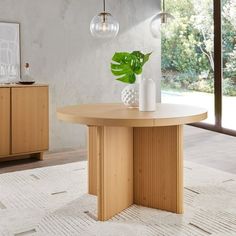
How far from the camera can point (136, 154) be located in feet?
10.0

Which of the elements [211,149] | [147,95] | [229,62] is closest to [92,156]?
[147,95]

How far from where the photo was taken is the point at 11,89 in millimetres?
4402

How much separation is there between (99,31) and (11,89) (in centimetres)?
162

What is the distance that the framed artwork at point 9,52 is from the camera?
4691 millimetres

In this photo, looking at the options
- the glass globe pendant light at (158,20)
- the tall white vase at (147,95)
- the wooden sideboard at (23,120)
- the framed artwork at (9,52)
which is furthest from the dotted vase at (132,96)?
the framed artwork at (9,52)

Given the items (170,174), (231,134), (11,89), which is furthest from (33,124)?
(231,134)

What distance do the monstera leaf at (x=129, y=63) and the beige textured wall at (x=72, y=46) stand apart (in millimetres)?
2063

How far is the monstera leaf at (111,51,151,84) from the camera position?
3100mm

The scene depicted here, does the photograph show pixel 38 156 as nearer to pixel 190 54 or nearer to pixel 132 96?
pixel 132 96

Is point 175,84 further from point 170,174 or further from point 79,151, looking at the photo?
point 170,174

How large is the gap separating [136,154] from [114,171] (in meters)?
0.28

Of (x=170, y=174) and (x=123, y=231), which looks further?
(x=170, y=174)

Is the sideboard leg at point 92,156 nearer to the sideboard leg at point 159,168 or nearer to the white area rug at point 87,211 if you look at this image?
the white area rug at point 87,211

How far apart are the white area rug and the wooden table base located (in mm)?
88
